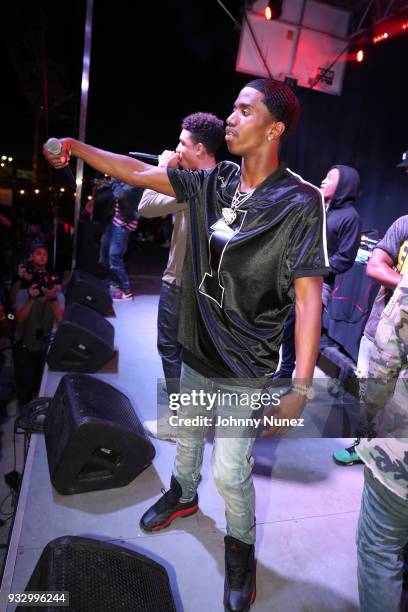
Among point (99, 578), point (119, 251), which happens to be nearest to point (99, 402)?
point (99, 578)

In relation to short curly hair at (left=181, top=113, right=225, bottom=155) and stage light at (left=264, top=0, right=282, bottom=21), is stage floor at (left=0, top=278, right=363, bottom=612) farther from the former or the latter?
stage light at (left=264, top=0, right=282, bottom=21)

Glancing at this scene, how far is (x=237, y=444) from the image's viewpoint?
1.40 meters

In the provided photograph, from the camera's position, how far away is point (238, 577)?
1490 mm

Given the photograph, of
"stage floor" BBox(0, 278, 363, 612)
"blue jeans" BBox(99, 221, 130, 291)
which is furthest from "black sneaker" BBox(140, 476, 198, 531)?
"blue jeans" BBox(99, 221, 130, 291)

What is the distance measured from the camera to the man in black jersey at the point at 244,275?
1.31 meters

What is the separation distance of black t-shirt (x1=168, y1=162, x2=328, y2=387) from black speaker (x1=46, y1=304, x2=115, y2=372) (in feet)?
5.87

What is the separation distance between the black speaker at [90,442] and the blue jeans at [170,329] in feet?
1.26

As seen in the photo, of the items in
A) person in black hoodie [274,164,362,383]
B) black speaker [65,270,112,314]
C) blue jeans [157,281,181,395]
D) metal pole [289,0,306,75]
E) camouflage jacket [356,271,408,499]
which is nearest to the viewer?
camouflage jacket [356,271,408,499]

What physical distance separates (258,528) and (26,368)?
261cm

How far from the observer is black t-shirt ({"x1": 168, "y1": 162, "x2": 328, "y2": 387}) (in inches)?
51.3

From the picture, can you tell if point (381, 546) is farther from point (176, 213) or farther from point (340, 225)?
point (340, 225)

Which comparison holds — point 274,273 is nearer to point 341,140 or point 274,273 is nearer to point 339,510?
point 339,510

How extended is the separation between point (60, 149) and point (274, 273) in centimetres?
87

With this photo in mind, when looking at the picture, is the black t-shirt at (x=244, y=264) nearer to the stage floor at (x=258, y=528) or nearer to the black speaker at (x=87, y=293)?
the stage floor at (x=258, y=528)
